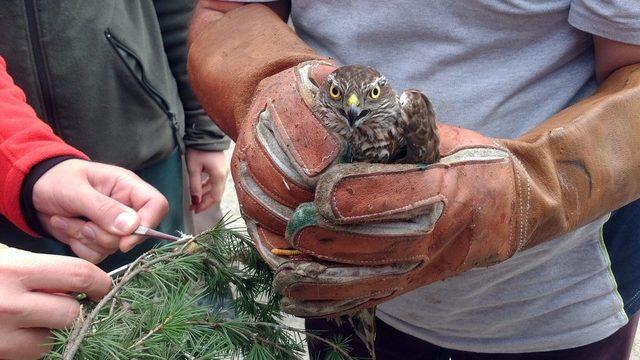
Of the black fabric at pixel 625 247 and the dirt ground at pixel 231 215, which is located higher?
the black fabric at pixel 625 247

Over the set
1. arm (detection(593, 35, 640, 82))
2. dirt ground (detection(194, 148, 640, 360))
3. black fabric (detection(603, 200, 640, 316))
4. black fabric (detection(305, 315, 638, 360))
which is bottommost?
dirt ground (detection(194, 148, 640, 360))

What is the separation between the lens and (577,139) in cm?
167

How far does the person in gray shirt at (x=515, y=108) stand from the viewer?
1.70m

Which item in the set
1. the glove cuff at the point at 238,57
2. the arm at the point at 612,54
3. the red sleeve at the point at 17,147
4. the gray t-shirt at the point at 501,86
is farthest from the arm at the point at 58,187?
the arm at the point at 612,54

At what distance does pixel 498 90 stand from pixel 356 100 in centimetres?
37

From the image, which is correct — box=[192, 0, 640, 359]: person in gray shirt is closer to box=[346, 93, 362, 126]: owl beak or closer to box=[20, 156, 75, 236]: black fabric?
box=[346, 93, 362, 126]: owl beak

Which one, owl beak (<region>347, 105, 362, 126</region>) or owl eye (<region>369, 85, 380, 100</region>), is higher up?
owl eye (<region>369, 85, 380, 100</region>)

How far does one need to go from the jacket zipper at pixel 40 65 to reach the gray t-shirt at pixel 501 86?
826 millimetres

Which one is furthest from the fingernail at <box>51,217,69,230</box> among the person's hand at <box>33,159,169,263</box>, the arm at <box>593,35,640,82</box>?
the arm at <box>593,35,640,82</box>

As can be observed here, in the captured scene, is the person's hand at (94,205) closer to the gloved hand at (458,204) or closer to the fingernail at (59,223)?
the fingernail at (59,223)

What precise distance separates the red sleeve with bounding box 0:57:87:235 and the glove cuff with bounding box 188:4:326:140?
1.41 feet

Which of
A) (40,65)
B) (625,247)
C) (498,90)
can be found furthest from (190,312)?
(625,247)

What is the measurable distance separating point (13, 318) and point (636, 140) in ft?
4.77

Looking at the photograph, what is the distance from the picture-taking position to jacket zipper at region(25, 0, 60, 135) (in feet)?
7.25
